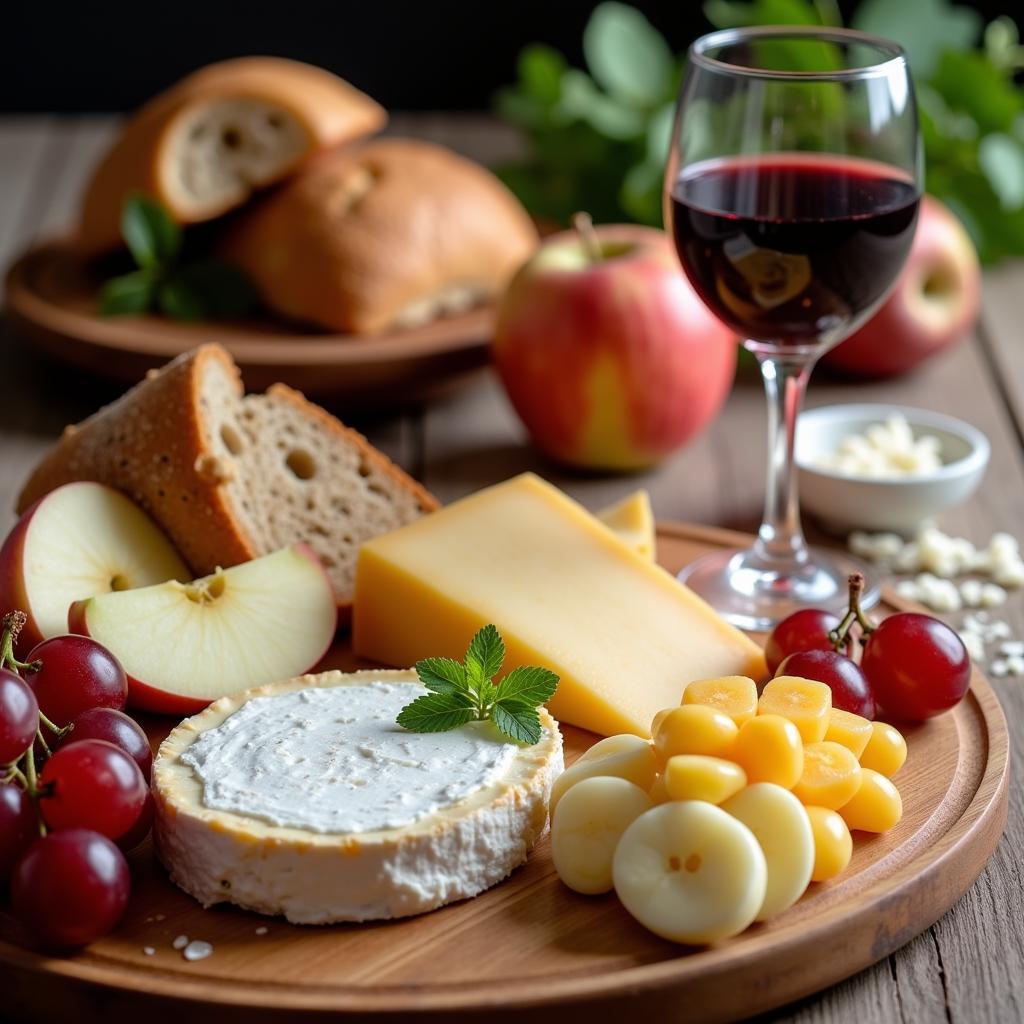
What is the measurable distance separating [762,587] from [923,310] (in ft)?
3.60

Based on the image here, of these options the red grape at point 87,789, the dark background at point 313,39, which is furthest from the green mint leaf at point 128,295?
the dark background at point 313,39

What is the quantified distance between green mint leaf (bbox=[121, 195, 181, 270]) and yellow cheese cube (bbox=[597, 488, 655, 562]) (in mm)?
1126

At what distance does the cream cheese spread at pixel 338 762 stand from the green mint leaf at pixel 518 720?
1 cm

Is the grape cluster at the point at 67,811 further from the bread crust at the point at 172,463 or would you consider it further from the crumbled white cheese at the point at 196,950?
the bread crust at the point at 172,463

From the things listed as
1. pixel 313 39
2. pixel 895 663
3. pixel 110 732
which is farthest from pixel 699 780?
pixel 313 39

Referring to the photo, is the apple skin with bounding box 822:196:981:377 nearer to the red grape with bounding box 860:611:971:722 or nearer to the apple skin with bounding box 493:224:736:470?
the apple skin with bounding box 493:224:736:470

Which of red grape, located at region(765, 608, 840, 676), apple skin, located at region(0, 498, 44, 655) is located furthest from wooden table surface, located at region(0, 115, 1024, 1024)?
apple skin, located at region(0, 498, 44, 655)

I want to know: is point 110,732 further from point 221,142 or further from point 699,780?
point 221,142

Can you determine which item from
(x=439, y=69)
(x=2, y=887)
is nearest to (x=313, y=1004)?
(x=2, y=887)

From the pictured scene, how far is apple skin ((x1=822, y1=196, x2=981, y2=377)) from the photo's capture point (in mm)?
2793

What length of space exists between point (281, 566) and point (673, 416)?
36.3 inches

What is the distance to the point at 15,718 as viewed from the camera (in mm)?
1263

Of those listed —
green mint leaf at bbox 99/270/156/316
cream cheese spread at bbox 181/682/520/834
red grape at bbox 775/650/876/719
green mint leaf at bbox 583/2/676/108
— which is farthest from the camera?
green mint leaf at bbox 583/2/676/108

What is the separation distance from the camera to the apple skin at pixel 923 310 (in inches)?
110
